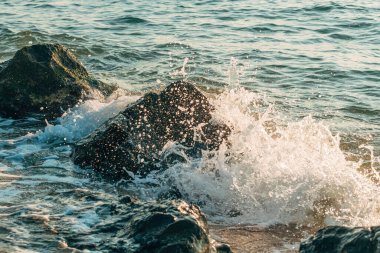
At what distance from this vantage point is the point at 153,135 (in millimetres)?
7125

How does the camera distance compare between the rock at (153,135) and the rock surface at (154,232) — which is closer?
the rock surface at (154,232)

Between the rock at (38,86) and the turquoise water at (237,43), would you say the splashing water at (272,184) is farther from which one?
the rock at (38,86)

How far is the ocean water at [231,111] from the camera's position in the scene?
6.04 metres

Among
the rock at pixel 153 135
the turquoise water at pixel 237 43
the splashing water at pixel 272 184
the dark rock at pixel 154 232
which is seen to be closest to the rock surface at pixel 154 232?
the dark rock at pixel 154 232

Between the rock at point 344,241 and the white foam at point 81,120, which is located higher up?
the rock at point 344,241

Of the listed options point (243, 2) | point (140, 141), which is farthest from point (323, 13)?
point (140, 141)

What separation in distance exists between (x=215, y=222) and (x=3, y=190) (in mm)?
2101

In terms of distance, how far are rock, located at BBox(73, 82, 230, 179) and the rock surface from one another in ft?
6.04

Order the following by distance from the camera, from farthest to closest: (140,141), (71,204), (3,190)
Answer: (140,141), (3,190), (71,204)

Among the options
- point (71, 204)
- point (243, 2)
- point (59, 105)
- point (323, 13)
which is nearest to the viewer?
point (71, 204)

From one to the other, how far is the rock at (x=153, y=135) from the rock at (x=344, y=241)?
2.61m

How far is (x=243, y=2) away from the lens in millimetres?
19234

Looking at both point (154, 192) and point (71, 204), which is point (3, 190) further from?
point (154, 192)

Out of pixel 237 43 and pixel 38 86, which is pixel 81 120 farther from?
pixel 237 43
